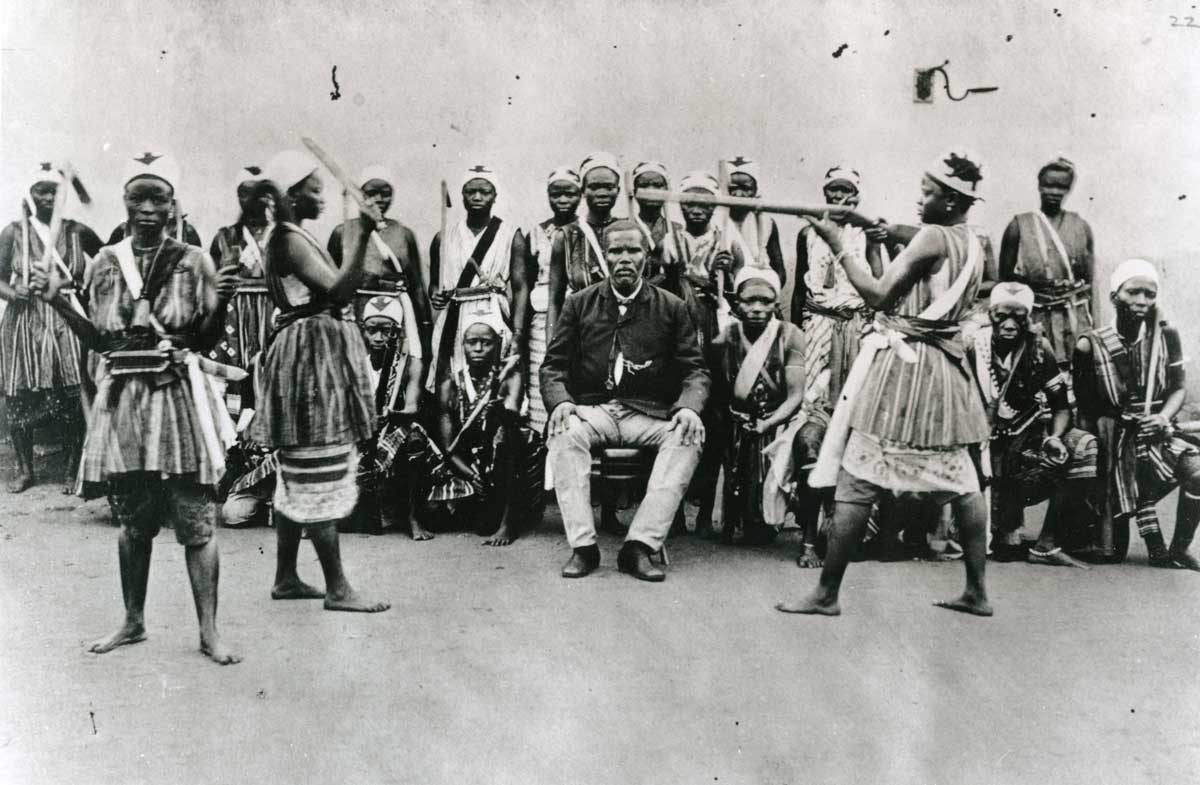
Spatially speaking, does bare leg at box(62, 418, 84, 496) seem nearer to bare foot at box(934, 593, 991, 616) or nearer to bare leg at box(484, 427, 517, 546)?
bare leg at box(484, 427, 517, 546)

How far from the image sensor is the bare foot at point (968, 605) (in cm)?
418

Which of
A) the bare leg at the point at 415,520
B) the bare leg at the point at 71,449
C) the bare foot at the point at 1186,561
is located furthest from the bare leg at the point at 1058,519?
the bare leg at the point at 71,449

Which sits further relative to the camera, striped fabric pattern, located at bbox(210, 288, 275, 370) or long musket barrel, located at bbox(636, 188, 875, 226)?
striped fabric pattern, located at bbox(210, 288, 275, 370)

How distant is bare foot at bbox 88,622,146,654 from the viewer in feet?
12.6

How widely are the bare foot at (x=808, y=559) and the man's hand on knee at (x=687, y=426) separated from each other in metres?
0.69

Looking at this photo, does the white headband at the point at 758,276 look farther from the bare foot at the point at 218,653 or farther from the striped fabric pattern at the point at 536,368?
the bare foot at the point at 218,653

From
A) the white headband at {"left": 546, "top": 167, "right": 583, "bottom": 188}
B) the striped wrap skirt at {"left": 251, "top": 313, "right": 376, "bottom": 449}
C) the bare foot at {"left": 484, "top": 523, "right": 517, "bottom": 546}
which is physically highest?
the white headband at {"left": 546, "top": 167, "right": 583, "bottom": 188}

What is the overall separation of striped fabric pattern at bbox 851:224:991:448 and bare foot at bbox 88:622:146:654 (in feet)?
9.57

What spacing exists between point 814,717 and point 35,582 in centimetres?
307

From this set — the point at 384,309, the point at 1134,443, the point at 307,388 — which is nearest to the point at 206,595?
the point at 307,388

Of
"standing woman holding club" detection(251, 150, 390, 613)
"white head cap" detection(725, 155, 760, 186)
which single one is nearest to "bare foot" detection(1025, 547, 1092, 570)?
"white head cap" detection(725, 155, 760, 186)

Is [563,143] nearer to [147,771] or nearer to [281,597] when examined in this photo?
[281,597]

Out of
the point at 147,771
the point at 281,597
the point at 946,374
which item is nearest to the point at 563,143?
the point at 946,374

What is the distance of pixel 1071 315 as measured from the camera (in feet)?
15.5
